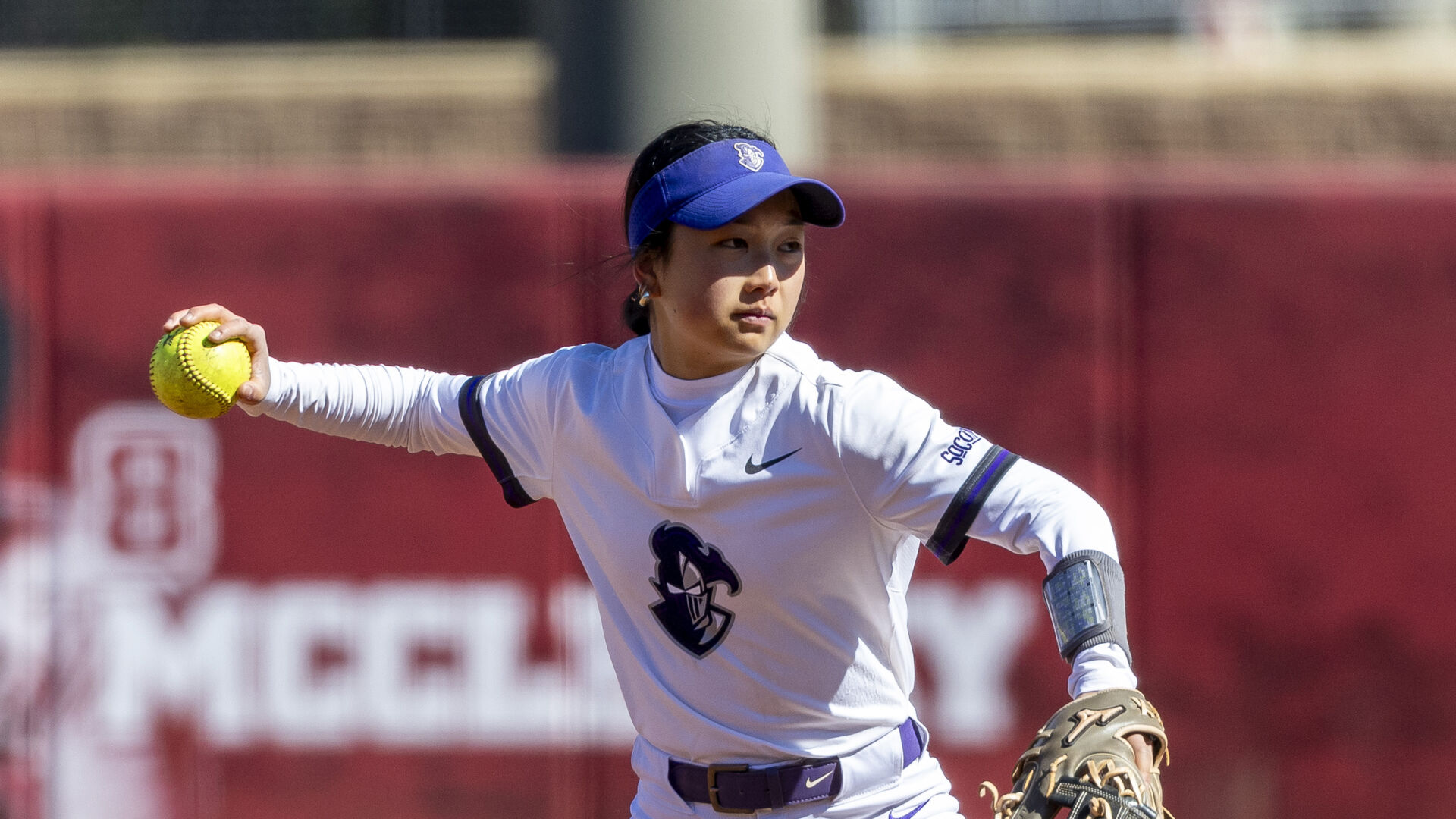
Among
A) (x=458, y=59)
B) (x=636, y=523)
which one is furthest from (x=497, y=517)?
(x=458, y=59)

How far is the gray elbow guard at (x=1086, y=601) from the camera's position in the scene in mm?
2262

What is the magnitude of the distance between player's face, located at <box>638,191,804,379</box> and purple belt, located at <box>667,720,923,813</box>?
67 centimetres

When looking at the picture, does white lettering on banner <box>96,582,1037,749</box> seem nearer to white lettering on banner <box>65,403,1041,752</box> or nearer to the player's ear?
white lettering on banner <box>65,403,1041,752</box>

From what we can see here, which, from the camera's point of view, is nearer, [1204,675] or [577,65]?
[1204,675]

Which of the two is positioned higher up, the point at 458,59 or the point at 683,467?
the point at 458,59

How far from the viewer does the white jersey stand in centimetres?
247

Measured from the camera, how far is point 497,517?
5488 mm

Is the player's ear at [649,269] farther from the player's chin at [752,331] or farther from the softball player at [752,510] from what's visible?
the player's chin at [752,331]

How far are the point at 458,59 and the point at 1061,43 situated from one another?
3298 mm

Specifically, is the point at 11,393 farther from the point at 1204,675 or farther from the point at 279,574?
the point at 1204,675

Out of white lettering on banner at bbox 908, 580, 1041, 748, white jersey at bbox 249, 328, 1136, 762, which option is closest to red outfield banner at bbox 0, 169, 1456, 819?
white lettering on banner at bbox 908, 580, 1041, 748

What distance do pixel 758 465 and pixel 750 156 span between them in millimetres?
507

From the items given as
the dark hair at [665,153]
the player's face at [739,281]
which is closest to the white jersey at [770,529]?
the player's face at [739,281]

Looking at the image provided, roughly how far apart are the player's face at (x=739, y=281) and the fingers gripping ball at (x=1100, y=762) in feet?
2.54
